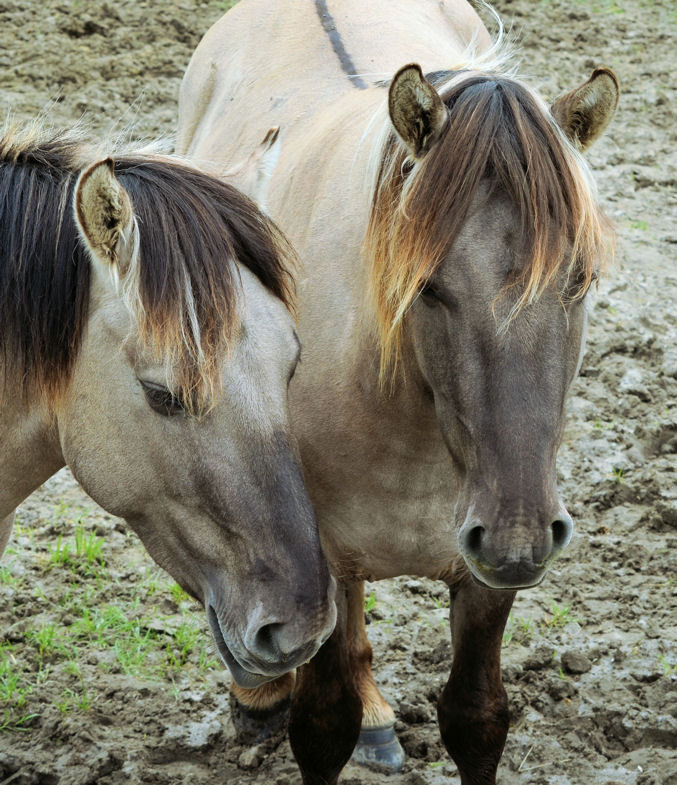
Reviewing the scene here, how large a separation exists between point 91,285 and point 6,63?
6141mm

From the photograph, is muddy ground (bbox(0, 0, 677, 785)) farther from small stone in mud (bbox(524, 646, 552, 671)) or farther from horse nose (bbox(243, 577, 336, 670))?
horse nose (bbox(243, 577, 336, 670))

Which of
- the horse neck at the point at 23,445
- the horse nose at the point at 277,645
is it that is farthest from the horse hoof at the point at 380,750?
the horse neck at the point at 23,445

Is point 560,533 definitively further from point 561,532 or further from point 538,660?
point 538,660

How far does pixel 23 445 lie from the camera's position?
8.42ft

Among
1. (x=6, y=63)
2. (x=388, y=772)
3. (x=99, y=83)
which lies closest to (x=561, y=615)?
(x=388, y=772)

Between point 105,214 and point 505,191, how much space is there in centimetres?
95

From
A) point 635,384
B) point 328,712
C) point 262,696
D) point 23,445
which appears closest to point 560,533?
point 328,712

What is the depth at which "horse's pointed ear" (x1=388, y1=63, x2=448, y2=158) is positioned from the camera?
96.1 inches

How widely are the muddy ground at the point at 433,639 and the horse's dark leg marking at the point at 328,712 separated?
0.99 ft

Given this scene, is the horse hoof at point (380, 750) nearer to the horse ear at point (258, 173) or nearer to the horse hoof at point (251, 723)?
the horse hoof at point (251, 723)

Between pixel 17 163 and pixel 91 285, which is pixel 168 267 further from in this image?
pixel 17 163

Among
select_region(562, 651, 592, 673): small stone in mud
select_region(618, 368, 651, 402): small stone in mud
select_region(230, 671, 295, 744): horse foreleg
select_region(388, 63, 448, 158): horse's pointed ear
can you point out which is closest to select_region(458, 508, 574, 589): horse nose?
select_region(388, 63, 448, 158): horse's pointed ear

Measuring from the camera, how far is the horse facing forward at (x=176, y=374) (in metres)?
2.23

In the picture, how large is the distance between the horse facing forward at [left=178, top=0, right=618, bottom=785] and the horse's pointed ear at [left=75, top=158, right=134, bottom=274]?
26.7 inches
